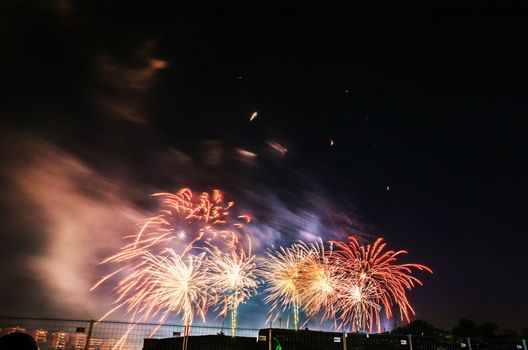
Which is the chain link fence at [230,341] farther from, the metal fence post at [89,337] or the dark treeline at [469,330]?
the dark treeline at [469,330]

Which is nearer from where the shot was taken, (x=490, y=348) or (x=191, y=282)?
(x=490, y=348)

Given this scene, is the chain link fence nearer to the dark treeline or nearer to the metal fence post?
the metal fence post

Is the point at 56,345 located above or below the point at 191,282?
below

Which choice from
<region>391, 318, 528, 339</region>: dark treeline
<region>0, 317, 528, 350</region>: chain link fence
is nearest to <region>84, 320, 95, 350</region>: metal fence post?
<region>0, 317, 528, 350</region>: chain link fence

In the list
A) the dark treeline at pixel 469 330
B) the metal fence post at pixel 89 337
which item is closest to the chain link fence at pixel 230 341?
the metal fence post at pixel 89 337

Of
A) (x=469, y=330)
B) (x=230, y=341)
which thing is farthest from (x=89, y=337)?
(x=469, y=330)

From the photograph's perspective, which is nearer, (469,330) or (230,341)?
(230,341)

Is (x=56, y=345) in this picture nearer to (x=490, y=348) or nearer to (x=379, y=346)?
(x=379, y=346)

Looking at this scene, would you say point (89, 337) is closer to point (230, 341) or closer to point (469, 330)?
point (230, 341)

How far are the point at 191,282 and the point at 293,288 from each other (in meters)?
10.5

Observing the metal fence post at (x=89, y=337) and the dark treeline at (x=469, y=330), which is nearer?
the metal fence post at (x=89, y=337)

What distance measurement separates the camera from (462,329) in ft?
241

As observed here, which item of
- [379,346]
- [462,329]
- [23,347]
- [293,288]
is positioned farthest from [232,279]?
[462,329]

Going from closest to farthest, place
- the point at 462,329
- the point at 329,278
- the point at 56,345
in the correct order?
1. the point at 56,345
2. the point at 329,278
3. the point at 462,329
